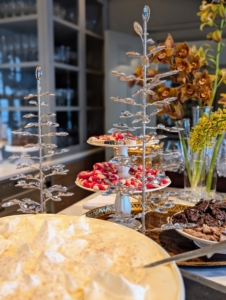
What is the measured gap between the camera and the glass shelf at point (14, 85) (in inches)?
116

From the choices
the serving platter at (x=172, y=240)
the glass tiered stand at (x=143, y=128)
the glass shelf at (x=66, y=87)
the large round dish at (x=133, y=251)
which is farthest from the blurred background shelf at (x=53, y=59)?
the large round dish at (x=133, y=251)

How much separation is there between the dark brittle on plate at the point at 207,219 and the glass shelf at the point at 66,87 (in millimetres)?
2147

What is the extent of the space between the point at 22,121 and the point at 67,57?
74 cm

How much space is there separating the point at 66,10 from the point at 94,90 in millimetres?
850

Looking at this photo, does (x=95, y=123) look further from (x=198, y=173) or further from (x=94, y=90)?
(x=198, y=173)

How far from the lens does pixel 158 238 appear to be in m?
1.01

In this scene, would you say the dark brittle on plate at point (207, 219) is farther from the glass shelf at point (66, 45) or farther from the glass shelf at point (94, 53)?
the glass shelf at point (94, 53)

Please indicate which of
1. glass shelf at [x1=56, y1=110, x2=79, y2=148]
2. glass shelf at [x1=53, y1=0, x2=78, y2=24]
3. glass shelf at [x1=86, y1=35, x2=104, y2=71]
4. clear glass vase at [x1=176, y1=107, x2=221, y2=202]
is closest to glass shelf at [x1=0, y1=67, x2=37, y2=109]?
glass shelf at [x1=56, y1=110, x2=79, y2=148]

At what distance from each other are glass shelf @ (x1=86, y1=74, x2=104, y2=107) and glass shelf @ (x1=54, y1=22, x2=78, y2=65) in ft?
0.97

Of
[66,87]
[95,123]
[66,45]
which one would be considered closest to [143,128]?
[66,87]

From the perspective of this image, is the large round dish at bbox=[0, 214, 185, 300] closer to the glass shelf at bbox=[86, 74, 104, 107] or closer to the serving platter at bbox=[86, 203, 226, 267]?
the serving platter at bbox=[86, 203, 226, 267]

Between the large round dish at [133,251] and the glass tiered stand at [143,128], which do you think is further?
the glass tiered stand at [143,128]

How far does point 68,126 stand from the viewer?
315 centimetres

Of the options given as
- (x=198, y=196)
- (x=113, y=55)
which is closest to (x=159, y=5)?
(x=113, y=55)
